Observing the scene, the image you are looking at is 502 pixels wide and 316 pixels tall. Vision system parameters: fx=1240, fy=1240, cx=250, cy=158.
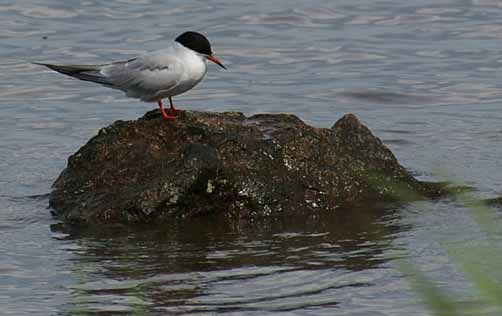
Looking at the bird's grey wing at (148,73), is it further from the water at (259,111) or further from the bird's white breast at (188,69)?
the water at (259,111)

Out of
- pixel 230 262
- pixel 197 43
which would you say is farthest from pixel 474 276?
pixel 197 43

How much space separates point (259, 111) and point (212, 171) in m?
4.09

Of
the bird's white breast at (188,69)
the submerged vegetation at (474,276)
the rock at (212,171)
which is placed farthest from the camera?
the bird's white breast at (188,69)

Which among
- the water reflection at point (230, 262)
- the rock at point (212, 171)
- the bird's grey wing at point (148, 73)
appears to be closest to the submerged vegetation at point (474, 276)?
→ the water reflection at point (230, 262)

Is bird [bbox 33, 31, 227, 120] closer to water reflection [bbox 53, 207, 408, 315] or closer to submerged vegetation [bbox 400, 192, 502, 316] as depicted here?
water reflection [bbox 53, 207, 408, 315]

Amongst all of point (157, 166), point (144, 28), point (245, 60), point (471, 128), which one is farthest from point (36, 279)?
point (144, 28)

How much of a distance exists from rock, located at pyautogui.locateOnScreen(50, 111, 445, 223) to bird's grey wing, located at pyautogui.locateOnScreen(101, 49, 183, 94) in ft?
0.70

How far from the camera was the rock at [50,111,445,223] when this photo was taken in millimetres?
7566

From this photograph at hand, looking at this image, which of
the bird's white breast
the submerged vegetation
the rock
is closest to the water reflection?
the rock

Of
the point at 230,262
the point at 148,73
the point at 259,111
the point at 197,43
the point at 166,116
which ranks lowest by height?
the point at 230,262

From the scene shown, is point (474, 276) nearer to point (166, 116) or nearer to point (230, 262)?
point (230, 262)

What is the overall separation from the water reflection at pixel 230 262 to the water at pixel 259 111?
0.01 metres

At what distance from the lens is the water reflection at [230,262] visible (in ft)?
20.2

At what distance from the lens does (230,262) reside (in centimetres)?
690
